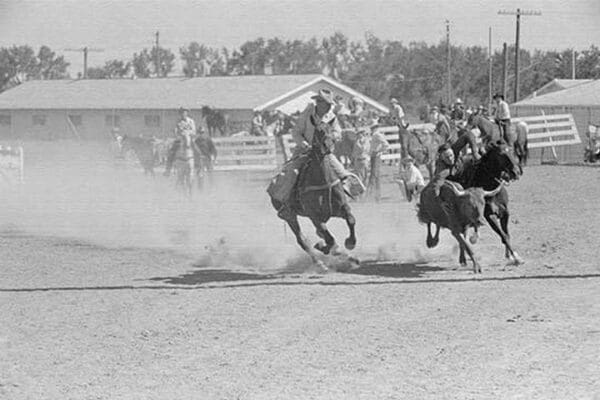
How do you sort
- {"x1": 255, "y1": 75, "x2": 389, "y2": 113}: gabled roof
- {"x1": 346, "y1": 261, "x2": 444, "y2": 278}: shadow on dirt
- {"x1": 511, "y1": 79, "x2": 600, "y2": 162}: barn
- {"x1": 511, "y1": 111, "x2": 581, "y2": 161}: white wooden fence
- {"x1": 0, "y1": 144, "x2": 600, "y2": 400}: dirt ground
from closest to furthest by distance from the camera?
{"x1": 0, "y1": 144, "x2": 600, "y2": 400}: dirt ground, {"x1": 346, "y1": 261, "x2": 444, "y2": 278}: shadow on dirt, {"x1": 511, "y1": 111, "x2": 581, "y2": 161}: white wooden fence, {"x1": 511, "y1": 79, "x2": 600, "y2": 162}: barn, {"x1": 255, "y1": 75, "x2": 389, "y2": 113}: gabled roof

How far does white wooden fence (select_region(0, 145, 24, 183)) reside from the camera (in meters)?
30.6

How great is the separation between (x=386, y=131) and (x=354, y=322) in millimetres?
24881

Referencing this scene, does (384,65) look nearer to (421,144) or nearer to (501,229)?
(421,144)

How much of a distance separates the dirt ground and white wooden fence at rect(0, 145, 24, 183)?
976 cm

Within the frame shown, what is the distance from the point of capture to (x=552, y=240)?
17062mm

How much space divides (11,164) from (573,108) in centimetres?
2000

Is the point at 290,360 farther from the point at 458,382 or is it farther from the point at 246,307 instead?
the point at 246,307

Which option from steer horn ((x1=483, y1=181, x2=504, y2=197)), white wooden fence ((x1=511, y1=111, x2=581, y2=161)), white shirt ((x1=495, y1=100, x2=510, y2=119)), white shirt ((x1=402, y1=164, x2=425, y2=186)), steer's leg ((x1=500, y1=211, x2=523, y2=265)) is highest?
white shirt ((x1=495, y1=100, x2=510, y2=119))

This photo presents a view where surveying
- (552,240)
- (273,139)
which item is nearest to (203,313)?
(552,240)

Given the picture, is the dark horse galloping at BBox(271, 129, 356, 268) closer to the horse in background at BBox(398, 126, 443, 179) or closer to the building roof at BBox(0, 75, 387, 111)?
the horse in background at BBox(398, 126, 443, 179)

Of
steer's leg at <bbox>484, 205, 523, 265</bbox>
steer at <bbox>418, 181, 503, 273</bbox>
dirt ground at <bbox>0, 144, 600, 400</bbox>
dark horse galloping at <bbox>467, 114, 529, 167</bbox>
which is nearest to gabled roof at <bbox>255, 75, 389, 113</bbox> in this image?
dark horse galloping at <bbox>467, 114, 529, 167</bbox>

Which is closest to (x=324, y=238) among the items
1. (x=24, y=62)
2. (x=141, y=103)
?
(x=24, y=62)

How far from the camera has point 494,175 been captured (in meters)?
14.0

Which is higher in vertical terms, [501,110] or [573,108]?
[573,108]
